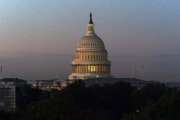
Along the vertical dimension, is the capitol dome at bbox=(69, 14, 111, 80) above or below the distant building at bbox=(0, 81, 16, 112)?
above

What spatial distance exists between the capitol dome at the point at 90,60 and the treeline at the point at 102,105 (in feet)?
89.2

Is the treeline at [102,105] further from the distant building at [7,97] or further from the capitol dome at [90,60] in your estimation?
the capitol dome at [90,60]

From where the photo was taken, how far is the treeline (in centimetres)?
6365

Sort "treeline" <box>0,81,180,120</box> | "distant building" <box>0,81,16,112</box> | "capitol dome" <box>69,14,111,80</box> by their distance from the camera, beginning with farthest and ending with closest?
"capitol dome" <box>69,14,111,80</box>, "distant building" <box>0,81,16,112</box>, "treeline" <box>0,81,180,120</box>

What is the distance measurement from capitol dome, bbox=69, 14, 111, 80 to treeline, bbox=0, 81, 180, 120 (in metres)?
27.2

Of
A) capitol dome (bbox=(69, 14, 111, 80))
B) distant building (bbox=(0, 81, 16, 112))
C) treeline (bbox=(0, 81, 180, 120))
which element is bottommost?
distant building (bbox=(0, 81, 16, 112))

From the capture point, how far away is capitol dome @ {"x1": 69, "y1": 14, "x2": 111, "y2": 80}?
148250 mm

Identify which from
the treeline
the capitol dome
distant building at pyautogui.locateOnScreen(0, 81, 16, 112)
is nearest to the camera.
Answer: the treeline

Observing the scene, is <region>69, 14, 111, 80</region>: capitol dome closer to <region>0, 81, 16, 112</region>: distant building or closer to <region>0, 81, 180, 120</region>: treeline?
<region>0, 81, 16, 112</region>: distant building

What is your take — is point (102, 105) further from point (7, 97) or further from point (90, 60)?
point (90, 60)

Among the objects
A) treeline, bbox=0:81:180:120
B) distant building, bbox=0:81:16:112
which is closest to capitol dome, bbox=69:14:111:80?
distant building, bbox=0:81:16:112

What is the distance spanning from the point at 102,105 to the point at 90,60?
56345 mm

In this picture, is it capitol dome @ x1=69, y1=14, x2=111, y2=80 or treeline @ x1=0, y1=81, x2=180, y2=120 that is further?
capitol dome @ x1=69, y1=14, x2=111, y2=80

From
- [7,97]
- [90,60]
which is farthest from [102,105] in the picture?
[90,60]
